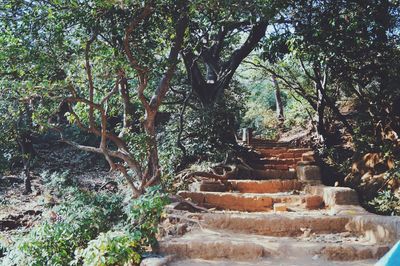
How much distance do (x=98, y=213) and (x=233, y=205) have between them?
242cm

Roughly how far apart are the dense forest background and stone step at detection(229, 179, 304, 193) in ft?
3.55

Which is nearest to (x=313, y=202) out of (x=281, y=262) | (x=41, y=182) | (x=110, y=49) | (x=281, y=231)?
(x=281, y=231)

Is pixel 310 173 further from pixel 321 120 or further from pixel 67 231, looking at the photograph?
pixel 67 231

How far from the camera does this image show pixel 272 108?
20344 millimetres

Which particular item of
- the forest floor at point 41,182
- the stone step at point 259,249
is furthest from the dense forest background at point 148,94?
the stone step at point 259,249

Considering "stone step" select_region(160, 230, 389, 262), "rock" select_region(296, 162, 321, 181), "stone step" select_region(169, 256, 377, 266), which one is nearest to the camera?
"stone step" select_region(169, 256, 377, 266)

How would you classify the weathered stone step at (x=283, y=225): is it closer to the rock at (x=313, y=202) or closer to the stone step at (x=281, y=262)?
the stone step at (x=281, y=262)

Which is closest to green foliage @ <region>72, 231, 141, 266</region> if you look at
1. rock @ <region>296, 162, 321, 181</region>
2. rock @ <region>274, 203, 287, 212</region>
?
rock @ <region>274, 203, 287, 212</region>

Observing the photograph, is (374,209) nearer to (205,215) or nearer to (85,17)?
(205,215)

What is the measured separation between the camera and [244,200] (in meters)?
5.97

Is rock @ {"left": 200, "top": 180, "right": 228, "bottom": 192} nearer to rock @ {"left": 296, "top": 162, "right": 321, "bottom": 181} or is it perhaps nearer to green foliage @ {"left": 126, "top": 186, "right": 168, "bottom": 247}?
rock @ {"left": 296, "top": 162, "right": 321, "bottom": 181}

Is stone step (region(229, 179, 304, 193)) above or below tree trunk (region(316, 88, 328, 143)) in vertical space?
below

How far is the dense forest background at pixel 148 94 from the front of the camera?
4.23m

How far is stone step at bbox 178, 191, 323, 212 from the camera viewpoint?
19.3 feet
